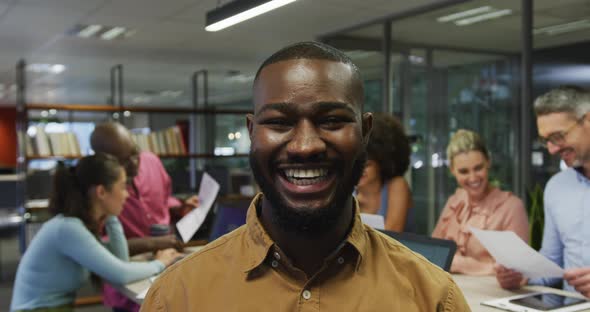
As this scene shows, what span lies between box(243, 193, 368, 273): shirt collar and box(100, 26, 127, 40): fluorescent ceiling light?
5.33 m

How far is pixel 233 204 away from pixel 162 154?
3553mm

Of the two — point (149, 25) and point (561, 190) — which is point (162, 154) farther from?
point (561, 190)

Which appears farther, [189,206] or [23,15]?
[23,15]

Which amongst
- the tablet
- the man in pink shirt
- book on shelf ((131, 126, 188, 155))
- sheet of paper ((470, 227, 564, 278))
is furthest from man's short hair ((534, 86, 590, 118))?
book on shelf ((131, 126, 188, 155))

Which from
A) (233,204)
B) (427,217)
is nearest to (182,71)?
(427,217)

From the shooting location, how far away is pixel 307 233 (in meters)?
0.93

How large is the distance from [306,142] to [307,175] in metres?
0.05

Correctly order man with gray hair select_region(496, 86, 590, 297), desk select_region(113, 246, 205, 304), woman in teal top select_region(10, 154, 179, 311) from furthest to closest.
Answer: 1. woman in teal top select_region(10, 154, 179, 311)
2. desk select_region(113, 246, 205, 304)
3. man with gray hair select_region(496, 86, 590, 297)

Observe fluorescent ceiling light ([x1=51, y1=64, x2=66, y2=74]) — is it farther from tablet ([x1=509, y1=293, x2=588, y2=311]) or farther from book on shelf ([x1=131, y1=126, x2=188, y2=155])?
tablet ([x1=509, y1=293, x2=588, y2=311])

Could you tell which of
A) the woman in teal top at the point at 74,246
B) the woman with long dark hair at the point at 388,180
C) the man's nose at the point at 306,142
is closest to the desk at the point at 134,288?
the woman in teal top at the point at 74,246

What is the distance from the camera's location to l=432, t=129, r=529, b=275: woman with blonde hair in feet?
8.13

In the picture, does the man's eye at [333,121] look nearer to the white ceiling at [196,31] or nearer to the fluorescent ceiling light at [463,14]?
the white ceiling at [196,31]

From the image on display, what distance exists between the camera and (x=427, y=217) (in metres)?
5.89

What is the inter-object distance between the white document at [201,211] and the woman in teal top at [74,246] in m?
0.25
